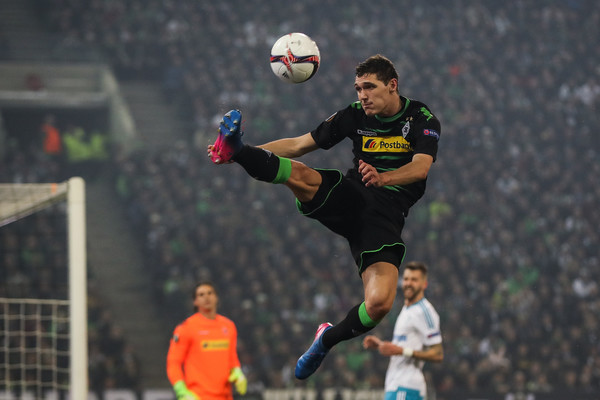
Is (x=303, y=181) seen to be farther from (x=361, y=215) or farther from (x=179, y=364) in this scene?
(x=179, y=364)

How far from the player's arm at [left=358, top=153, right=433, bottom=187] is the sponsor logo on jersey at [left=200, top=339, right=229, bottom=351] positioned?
10.9ft

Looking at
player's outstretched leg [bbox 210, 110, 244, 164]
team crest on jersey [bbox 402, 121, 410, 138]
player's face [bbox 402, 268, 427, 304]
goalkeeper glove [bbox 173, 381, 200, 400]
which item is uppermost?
team crest on jersey [bbox 402, 121, 410, 138]

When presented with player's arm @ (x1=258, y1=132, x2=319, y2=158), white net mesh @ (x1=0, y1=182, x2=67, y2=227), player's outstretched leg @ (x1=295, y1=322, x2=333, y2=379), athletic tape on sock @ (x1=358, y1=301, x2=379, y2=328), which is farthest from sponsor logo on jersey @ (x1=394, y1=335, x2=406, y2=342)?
white net mesh @ (x1=0, y1=182, x2=67, y2=227)

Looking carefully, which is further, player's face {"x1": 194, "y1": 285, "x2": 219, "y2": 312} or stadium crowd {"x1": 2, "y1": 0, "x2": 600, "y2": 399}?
stadium crowd {"x1": 2, "y1": 0, "x2": 600, "y2": 399}


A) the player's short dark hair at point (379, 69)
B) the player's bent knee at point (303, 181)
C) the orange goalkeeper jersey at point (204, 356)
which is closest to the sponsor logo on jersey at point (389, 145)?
the player's short dark hair at point (379, 69)

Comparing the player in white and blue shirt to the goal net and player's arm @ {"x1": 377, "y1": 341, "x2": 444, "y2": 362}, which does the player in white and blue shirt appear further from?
the goal net

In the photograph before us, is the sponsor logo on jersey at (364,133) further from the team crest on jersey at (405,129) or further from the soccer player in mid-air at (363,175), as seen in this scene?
the team crest on jersey at (405,129)

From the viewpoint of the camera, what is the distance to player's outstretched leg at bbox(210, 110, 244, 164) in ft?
15.1

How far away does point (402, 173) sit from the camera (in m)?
4.83

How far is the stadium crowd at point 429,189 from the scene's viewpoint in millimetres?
14156

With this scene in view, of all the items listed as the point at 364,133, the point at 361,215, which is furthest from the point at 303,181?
the point at 364,133

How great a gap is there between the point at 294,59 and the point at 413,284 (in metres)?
2.78

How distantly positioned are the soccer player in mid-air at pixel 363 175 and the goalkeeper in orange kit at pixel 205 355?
2.21 meters

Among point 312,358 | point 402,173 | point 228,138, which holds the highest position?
point 228,138
